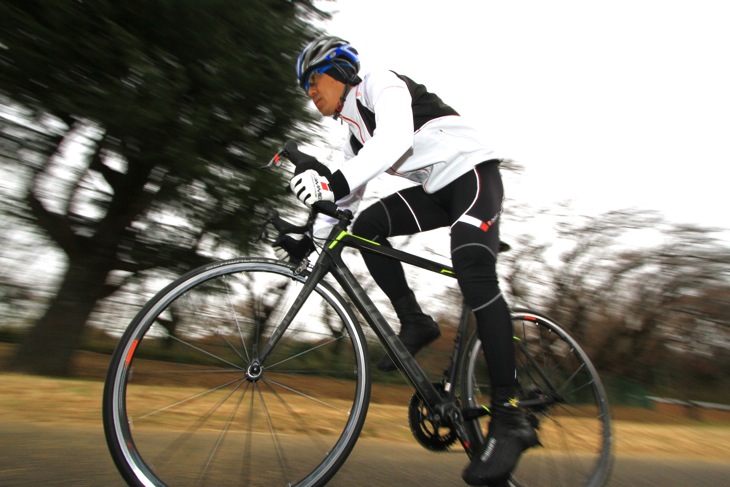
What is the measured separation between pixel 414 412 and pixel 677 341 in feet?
40.0

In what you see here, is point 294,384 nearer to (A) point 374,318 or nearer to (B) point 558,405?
(A) point 374,318

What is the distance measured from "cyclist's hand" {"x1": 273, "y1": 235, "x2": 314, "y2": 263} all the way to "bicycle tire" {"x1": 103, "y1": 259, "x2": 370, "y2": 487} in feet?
0.36

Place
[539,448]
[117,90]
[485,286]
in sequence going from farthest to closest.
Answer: [117,90] → [539,448] → [485,286]

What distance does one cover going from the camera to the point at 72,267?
9.21 m

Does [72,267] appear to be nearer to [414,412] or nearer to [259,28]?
[259,28]

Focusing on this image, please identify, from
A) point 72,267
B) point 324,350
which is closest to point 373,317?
point 324,350

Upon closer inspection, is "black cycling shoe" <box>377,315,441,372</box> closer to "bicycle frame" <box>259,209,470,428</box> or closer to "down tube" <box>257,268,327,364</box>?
"bicycle frame" <box>259,209,470,428</box>

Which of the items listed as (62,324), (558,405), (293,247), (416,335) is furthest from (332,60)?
(62,324)

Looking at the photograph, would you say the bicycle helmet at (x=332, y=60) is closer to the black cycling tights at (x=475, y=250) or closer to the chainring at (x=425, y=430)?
the black cycling tights at (x=475, y=250)

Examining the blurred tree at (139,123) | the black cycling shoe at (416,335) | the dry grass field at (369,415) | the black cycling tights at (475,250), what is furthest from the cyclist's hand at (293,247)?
the blurred tree at (139,123)

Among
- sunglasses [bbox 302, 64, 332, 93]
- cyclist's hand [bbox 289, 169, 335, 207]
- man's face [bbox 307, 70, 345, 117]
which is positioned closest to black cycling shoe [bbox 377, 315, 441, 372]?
cyclist's hand [bbox 289, 169, 335, 207]

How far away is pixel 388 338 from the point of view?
110 inches

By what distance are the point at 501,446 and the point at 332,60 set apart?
1.86 metres

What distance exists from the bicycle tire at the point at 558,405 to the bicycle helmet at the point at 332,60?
1.38 metres
